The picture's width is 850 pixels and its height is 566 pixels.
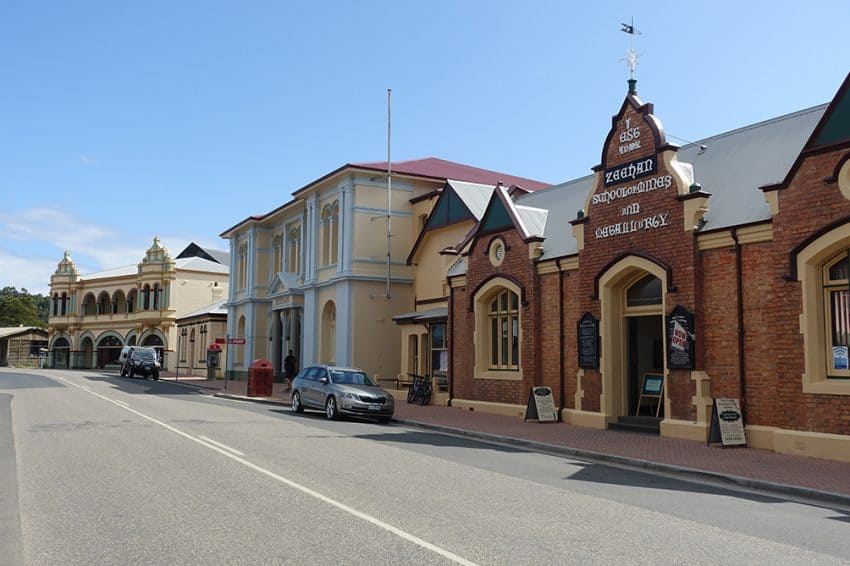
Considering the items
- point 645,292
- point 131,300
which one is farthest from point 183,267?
point 645,292

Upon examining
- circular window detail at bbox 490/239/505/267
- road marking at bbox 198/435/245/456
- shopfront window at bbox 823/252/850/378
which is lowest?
road marking at bbox 198/435/245/456

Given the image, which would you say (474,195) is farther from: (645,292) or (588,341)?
(645,292)

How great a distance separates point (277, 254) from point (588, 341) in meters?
29.2

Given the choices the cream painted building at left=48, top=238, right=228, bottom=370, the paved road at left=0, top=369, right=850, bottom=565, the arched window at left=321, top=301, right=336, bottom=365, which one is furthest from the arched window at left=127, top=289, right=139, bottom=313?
the paved road at left=0, top=369, right=850, bottom=565

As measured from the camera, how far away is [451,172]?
36.3 metres

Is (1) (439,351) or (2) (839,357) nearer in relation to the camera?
(2) (839,357)

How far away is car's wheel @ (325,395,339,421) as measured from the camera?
19766 millimetres

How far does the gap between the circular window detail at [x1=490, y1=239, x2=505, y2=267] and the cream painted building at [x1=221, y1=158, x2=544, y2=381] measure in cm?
991

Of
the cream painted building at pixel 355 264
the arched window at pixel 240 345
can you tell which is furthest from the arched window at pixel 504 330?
the arched window at pixel 240 345

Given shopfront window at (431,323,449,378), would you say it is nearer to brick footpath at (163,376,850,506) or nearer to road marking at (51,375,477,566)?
brick footpath at (163,376,850,506)

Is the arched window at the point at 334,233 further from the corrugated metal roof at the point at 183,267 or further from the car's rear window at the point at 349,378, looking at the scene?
the corrugated metal roof at the point at 183,267

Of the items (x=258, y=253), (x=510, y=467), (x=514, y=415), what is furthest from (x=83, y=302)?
(x=510, y=467)

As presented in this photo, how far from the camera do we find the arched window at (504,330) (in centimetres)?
2147

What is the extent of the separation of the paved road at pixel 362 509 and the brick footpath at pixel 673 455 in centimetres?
62
